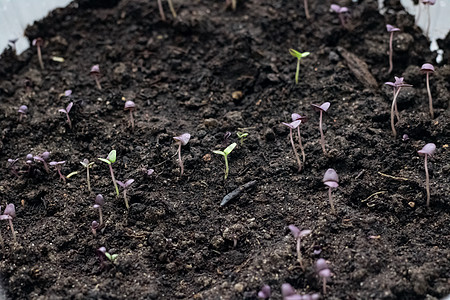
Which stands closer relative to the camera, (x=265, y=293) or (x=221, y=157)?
(x=265, y=293)

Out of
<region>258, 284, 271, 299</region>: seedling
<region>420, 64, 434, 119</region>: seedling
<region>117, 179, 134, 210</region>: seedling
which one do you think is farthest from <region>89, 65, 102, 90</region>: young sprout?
<region>420, 64, 434, 119</region>: seedling

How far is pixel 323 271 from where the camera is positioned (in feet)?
4.58

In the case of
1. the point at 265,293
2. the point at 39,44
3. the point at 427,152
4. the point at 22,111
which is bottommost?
the point at 265,293

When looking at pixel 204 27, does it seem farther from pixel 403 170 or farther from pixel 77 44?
pixel 403 170

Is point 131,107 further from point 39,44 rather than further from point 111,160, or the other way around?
point 39,44

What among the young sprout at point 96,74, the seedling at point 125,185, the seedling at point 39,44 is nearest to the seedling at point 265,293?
the seedling at point 125,185

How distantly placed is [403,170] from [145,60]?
1293 millimetres

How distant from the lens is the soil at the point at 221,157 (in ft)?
5.23

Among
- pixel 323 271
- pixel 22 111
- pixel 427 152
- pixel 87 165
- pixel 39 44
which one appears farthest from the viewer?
pixel 39 44

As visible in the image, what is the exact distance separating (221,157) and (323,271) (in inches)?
27.9

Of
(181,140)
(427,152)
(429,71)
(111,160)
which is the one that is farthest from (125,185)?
(429,71)

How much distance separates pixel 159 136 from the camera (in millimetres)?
2020

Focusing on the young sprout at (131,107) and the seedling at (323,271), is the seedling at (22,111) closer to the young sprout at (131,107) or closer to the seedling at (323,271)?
the young sprout at (131,107)

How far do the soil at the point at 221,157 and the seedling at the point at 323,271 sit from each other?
0.04 metres
